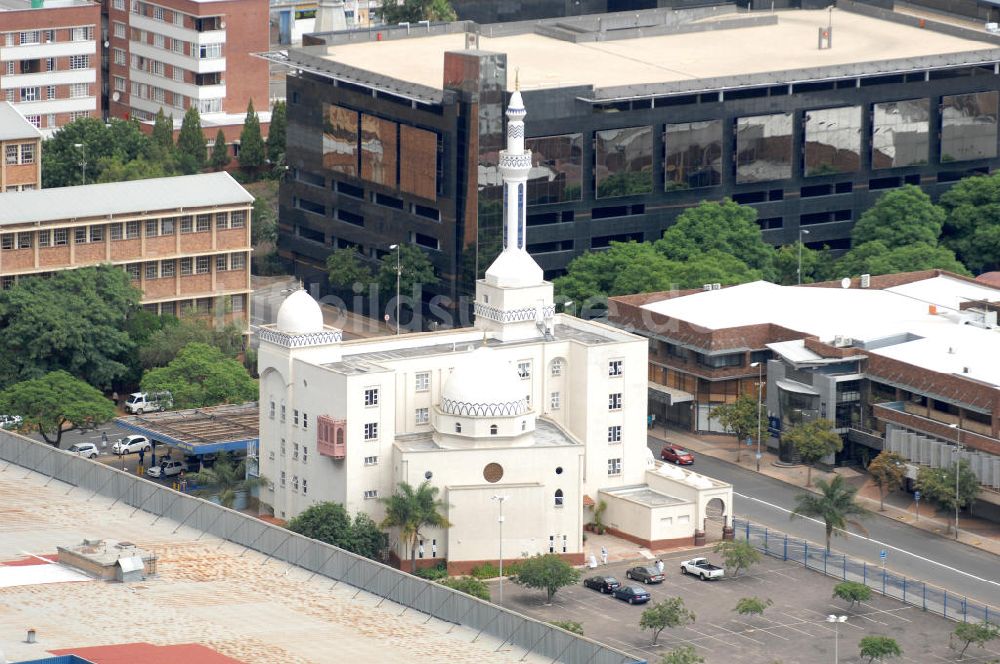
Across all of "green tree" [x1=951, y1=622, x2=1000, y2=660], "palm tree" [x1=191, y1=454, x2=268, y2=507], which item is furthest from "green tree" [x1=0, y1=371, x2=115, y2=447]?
"green tree" [x1=951, y1=622, x2=1000, y2=660]

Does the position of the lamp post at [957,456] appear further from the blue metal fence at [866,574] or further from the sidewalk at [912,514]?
the blue metal fence at [866,574]

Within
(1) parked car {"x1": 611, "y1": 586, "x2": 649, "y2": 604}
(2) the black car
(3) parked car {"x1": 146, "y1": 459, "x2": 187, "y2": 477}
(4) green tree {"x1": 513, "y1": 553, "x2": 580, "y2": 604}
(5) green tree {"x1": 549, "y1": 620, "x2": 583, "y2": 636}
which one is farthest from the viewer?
(3) parked car {"x1": 146, "y1": 459, "x2": 187, "y2": 477}

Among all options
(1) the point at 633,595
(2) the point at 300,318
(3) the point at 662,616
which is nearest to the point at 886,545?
(1) the point at 633,595

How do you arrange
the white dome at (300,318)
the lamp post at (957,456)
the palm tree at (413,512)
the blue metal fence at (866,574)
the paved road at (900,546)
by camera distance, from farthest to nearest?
the lamp post at (957,456), the white dome at (300,318), the paved road at (900,546), the palm tree at (413,512), the blue metal fence at (866,574)

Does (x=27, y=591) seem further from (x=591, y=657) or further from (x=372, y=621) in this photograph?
(x=591, y=657)

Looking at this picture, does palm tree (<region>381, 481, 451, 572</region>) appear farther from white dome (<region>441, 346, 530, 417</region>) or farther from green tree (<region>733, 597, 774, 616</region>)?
green tree (<region>733, 597, 774, 616</region>)

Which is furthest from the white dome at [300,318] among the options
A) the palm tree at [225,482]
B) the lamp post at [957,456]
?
the lamp post at [957,456]
